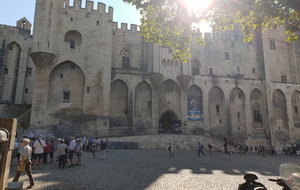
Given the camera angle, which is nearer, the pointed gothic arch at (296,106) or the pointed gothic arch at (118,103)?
the pointed gothic arch at (118,103)

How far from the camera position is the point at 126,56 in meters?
28.6

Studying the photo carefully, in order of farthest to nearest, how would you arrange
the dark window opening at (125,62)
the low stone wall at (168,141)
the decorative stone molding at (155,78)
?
the dark window opening at (125,62) < the decorative stone molding at (155,78) < the low stone wall at (168,141)

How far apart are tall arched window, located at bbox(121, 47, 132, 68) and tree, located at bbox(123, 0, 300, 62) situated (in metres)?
15.2

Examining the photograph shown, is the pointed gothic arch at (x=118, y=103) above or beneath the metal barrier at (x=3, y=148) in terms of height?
above

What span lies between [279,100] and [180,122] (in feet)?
49.4

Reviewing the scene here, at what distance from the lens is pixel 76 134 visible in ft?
70.6

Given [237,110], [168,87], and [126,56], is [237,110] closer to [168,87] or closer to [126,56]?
[168,87]

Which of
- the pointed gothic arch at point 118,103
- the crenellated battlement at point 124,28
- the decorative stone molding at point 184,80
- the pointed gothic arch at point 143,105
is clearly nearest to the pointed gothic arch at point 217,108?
the decorative stone molding at point 184,80

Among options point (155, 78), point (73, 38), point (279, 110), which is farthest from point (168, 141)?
point (279, 110)

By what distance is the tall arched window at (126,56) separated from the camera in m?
28.4

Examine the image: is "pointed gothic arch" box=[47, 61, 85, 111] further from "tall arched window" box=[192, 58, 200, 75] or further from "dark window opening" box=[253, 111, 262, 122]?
"dark window opening" box=[253, 111, 262, 122]

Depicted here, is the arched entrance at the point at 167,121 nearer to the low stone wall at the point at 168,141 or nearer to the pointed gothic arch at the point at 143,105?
the pointed gothic arch at the point at 143,105

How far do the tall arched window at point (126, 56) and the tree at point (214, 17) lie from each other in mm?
15230

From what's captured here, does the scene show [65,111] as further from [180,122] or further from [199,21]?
[199,21]
